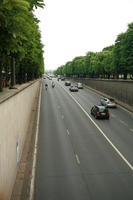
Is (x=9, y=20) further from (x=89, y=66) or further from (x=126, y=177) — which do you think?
(x=89, y=66)

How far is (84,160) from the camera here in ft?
67.9

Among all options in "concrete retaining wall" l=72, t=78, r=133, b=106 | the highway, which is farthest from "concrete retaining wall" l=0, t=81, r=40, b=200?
"concrete retaining wall" l=72, t=78, r=133, b=106

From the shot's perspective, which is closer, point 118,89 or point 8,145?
point 8,145

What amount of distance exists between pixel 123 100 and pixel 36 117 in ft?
71.1

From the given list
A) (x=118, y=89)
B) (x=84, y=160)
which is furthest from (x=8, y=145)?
(x=118, y=89)

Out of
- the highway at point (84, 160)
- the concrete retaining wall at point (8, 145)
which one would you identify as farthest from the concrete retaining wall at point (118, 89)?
the concrete retaining wall at point (8, 145)

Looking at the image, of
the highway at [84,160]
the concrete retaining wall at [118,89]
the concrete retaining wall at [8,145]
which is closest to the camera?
the concrete retaining wall at [8,145]

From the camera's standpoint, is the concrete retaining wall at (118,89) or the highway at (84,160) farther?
the concrete retaining wall at (118,89)

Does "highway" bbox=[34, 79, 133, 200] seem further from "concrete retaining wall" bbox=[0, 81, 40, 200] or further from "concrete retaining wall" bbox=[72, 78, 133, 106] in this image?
"concrete retaining wall" bbox=[72, 78, 133, 106]

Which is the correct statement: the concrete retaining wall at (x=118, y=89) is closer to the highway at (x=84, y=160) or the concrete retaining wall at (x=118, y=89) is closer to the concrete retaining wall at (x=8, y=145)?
the highway at (x=84, y=160)

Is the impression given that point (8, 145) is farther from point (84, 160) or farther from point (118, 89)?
point (118, 89)

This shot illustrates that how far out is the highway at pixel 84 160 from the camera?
50.2 feet

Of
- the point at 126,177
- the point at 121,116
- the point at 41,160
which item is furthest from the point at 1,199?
the point at 121,116

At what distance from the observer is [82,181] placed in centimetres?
1670
